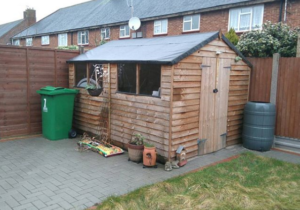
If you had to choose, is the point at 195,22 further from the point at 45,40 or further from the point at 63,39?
the point at 45,40

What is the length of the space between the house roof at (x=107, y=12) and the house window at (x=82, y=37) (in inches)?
21.0

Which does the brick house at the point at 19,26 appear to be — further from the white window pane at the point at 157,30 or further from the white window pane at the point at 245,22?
the white window pane at the point at 245,22

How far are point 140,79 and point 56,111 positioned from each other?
9.23ft

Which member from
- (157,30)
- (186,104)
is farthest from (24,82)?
(157,30)

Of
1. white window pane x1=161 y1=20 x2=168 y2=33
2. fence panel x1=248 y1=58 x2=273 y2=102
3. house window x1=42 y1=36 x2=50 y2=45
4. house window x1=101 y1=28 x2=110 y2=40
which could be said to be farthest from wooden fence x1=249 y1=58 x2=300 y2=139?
house window x1=42 y1=36 x2=50 y2=45

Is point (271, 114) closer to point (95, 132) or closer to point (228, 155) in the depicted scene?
point (228, 155)

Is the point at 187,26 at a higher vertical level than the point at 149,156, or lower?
higher

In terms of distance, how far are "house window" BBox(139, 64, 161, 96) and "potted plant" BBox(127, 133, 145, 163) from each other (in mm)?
1024

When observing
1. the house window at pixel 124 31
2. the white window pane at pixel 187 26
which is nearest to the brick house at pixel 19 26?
the house window at pixel 124 31

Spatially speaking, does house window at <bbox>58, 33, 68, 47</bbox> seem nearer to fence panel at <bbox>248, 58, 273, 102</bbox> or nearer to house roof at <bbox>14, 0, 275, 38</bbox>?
house roof at <bbox>14, 0, 275, 38</bbox>

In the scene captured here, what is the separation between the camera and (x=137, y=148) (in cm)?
585

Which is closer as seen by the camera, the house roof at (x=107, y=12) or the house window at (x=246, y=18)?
the house window at (x=246, y=18)

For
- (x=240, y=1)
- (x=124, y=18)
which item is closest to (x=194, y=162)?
(x=240, y=1)

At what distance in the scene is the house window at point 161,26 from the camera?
18234 mm
